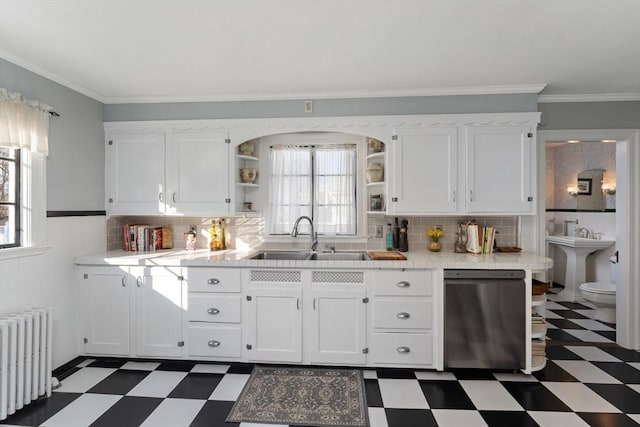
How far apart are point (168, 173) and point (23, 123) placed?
1.11 meters

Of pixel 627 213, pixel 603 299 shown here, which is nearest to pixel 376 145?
pixel 627 213

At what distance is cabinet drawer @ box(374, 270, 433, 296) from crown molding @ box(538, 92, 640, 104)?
1993 mm

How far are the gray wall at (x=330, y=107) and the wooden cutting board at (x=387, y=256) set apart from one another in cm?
123

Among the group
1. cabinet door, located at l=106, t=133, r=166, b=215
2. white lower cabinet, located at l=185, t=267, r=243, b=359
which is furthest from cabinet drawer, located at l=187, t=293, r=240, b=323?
cabinet door, located at l=106, t=133, r=166, b=215

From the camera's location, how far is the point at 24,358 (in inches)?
93.7

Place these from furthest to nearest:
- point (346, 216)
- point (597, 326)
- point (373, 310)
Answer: point (597, 326)
point (346, 216)
point (373, 310)

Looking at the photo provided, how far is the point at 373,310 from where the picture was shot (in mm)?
2908

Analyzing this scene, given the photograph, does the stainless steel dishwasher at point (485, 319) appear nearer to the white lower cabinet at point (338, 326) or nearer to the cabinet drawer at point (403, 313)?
the cabinet drawer at point (403, 313)

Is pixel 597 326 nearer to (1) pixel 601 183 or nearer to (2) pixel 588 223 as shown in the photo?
(2) pixel 588 223

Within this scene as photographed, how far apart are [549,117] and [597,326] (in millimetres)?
2364

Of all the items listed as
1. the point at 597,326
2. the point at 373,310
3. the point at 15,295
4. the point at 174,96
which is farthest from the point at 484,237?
the point at 15,295

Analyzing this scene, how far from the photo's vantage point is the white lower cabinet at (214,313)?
9.82ft

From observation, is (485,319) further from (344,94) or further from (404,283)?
(344,94)

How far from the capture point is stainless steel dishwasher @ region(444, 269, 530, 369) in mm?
2801
